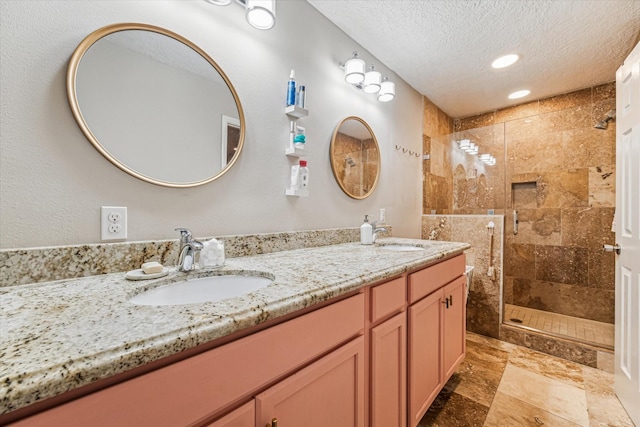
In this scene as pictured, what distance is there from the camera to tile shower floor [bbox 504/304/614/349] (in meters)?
2.19

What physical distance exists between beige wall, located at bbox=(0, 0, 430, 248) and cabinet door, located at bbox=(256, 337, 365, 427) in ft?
2.36

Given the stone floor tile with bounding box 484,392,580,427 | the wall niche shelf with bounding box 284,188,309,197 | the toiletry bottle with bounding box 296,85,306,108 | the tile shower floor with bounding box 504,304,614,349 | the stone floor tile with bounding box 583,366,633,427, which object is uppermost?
the toiletry bottle with bounding box 296,85,306,108

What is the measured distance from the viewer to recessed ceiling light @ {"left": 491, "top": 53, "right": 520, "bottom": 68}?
6.92ft

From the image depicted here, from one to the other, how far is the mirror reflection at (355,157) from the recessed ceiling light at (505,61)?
3.82ft

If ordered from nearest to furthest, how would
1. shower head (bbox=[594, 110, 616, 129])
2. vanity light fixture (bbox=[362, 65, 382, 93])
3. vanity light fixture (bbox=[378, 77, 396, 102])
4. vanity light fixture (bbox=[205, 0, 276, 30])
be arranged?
vanity light fixture (bbox=[205, 0, 276, 30]) → vanity light fixture (bbox=[362, 65, 382, 93]) → vanity light fixture (bbox=[378, 77, 396, 102]) → shower head (bbox=[594, 110, 616, 129])

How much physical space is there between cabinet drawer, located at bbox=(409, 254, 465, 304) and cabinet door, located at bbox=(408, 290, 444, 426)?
0.04 m

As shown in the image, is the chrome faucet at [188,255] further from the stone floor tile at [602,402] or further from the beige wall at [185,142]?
the stone floor tile at [602,402]

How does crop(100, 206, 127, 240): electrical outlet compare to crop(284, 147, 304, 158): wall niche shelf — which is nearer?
crop(100, 206, 127, 240): electrical outlet

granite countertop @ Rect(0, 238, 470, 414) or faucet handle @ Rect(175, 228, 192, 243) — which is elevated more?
faucet handle @ Rect(175, 228, 192, 243)

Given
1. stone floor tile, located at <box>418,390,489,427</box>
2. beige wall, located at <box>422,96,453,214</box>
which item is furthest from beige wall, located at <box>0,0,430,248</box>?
stone floor tile, located at <box>418,390,489,427</box>

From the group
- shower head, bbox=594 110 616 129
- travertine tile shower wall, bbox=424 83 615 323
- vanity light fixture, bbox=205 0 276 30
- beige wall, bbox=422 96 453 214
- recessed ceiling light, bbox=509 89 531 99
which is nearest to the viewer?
vanity light fixture, bbox=205 0 276 30

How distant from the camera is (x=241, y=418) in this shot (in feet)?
1.84

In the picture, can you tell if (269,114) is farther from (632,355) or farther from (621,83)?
(632,355)

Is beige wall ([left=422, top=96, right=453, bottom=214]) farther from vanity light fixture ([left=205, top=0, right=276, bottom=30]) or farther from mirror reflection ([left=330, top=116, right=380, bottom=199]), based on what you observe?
vanity light fixture ([left=205, top=0, right=276, bottom=30])
